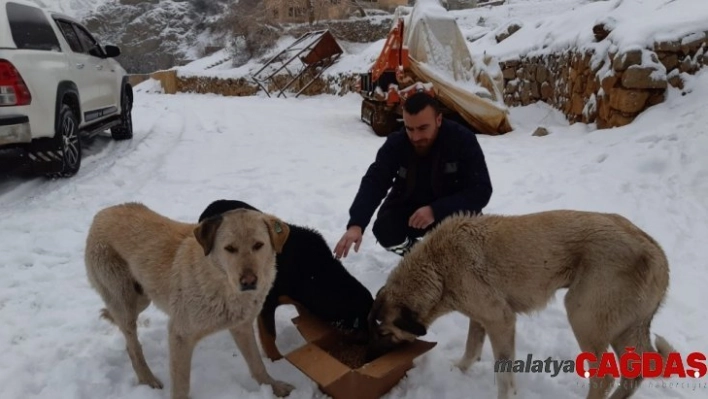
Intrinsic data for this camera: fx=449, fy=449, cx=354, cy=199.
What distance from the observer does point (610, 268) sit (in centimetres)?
254

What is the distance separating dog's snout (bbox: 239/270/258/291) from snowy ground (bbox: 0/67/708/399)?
87 centimetres

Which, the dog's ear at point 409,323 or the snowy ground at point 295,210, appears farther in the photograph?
the snowy ground at point 295,210

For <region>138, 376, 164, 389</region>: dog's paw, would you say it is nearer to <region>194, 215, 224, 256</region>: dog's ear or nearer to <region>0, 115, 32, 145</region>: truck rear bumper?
<region>194, 215, 224, 256</region>: dog's ear

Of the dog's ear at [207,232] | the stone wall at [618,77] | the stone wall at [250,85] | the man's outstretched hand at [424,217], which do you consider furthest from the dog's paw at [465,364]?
the stone wall at [250,85]

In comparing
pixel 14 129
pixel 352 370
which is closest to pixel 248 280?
pixel 352 370

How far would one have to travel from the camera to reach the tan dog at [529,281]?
2541 mm

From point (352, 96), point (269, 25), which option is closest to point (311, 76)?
point (352, 96)

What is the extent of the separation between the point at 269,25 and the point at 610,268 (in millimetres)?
35186

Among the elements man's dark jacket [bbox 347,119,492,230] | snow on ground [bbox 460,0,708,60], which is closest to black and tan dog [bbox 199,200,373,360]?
man's dark jacket [bbox 347,119,492,230]

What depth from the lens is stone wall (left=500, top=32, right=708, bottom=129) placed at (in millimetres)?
7121

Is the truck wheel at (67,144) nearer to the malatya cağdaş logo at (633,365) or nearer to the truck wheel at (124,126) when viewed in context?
the truck wheel at (124,126)

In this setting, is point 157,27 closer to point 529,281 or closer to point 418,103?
point 418,103

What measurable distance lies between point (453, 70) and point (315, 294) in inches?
363

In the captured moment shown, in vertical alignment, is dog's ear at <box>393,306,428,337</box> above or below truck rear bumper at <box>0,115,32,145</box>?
below
